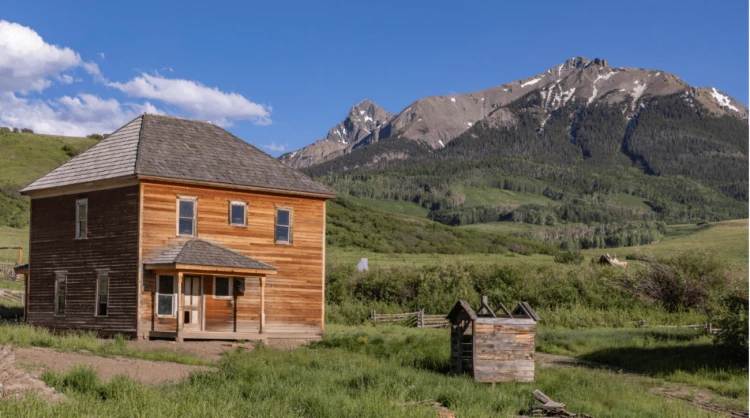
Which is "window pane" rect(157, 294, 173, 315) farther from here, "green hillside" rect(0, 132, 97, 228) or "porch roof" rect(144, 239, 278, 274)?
"green hillside" rect(0, 132, 97, 228)

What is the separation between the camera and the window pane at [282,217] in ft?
110

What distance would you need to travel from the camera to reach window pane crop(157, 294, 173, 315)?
3047 cm

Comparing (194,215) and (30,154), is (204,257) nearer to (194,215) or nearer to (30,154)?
(194,215)

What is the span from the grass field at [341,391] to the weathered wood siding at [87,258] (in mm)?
4625

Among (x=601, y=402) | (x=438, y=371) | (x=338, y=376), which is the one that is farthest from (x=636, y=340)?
(x=338, y=376)

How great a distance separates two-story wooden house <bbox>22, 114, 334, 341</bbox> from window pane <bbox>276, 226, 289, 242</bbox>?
0.04 m

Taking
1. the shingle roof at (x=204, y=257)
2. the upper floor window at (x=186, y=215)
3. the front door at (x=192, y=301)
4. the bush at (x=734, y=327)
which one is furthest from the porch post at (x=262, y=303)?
the bush at (x=734, y=327)

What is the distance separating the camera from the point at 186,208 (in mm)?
31484

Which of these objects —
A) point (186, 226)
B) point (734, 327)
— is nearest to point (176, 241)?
point (186, 226)

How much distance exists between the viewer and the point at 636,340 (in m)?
31.4

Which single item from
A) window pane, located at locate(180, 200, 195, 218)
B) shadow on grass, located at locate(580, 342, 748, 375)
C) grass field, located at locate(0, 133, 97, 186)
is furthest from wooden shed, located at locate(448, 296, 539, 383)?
grass field, located at locate(0, 133, 97, 186)

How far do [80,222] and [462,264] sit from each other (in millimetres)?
22978

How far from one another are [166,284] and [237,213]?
359 centimetres

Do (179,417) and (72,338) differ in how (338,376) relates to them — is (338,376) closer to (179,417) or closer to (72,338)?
(179,417)
